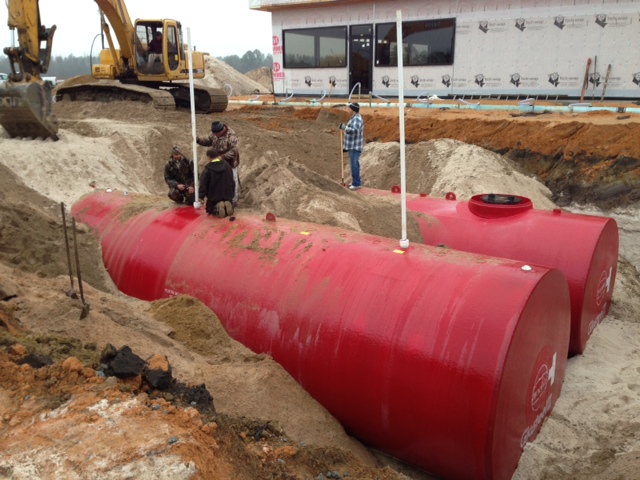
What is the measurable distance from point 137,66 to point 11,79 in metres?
6.15

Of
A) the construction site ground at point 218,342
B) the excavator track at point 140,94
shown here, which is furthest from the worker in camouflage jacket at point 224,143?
the excavator track at point 140,94

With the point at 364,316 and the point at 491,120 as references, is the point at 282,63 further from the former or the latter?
the point at 364,316

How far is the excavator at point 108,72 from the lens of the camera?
1290 cm

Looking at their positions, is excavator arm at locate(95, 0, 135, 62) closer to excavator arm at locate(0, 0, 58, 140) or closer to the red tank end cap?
excavator arm at locate(0, 0, 58, 140)

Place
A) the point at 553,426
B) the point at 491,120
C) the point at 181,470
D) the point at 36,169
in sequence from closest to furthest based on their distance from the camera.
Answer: the point at 181,470
the point at 553,426
the point at 36,169
the point at 491,120

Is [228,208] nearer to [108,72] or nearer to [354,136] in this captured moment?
[354,136]

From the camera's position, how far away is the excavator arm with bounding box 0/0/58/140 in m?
12.6

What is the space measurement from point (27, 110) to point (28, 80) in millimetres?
855

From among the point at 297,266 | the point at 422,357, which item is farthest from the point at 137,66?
the point at 422,357

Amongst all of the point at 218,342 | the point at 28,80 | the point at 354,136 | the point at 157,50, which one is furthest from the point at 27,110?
the point at 218,342

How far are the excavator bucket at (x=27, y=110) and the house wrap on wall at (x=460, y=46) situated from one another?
10.9 metres

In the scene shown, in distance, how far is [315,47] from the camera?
83.2 ft

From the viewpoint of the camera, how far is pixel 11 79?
1293 cm

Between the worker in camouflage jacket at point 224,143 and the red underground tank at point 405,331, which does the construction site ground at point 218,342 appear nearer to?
the red underground tank at point 405,331
